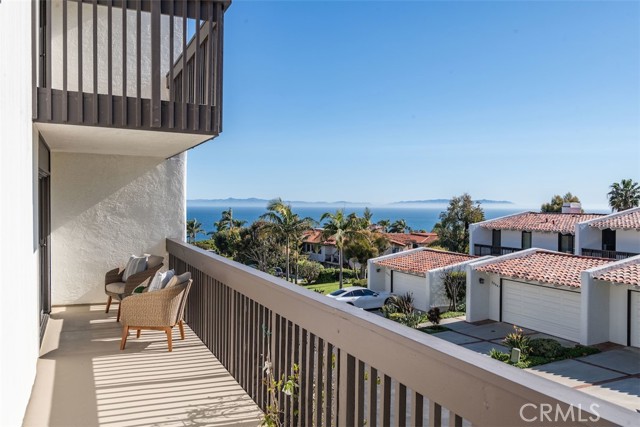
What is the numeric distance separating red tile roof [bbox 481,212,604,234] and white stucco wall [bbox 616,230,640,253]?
9.02ft

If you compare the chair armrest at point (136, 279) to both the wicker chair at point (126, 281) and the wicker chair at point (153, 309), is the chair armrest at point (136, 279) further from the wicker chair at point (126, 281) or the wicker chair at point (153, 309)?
the wicker chair at point (153, 309)

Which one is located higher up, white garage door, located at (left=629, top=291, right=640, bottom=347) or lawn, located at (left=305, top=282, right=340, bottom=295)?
Answer: white garage door, located at (left=629, top=291, right=640, bottom=347)

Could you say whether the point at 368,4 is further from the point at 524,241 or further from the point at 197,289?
the point at 197,289

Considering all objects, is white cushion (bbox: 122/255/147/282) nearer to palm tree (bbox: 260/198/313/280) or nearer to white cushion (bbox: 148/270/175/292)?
white cushion (bbox: 148/270/175/292)

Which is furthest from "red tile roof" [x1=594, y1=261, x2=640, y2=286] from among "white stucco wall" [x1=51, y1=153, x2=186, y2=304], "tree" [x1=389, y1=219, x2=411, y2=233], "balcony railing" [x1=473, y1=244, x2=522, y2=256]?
"tree" [x1=389, y1=219, x2=411, y2=233]

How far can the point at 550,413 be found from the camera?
3.74 ft

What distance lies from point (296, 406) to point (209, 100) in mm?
3063

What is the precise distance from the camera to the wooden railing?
4.11 feet

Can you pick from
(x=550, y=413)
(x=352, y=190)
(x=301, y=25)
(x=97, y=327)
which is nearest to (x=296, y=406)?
(x=550, y=413)

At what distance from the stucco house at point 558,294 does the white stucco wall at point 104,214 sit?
16592 millimetres

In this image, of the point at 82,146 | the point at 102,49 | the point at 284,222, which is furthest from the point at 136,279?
the point at 284,222

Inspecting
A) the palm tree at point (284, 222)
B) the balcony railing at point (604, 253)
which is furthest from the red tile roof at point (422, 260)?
the balcony railing at point (604, 253)

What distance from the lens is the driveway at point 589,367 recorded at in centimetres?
1353

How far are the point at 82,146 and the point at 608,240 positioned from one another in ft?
98.3
